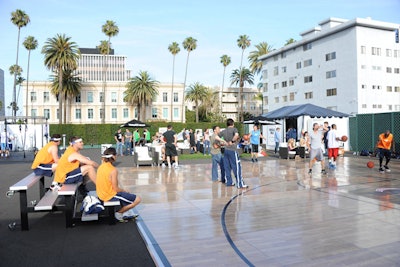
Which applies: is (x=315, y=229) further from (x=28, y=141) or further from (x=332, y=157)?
(x=28, y=141)

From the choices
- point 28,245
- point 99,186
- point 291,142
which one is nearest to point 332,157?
point 291,142

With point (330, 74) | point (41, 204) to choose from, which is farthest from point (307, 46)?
point (41, 204)

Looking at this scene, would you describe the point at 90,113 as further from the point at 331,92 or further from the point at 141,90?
the point at 331,92

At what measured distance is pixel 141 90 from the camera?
194 feet

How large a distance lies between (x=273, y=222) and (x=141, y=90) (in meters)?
54.6

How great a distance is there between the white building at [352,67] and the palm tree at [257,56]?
2059 cm

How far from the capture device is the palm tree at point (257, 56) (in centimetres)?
6812

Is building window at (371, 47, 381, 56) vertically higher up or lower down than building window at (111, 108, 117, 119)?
higher up

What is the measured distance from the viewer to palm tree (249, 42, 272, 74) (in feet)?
224

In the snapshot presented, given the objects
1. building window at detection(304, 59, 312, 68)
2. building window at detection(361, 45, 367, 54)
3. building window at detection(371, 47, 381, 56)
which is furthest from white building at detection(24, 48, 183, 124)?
building window at detection(371, 47, 381, 56)

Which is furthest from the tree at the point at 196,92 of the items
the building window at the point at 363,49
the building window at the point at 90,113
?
the building window at the point at 363,49

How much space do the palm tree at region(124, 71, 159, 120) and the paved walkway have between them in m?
49.5

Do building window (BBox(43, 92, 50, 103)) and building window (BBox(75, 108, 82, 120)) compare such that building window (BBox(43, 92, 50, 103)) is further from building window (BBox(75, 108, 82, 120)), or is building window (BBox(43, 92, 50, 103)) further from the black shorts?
the black shorts

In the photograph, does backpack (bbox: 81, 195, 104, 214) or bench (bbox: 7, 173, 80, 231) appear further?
backpack (bbox: 81, 195, 104, 214)
